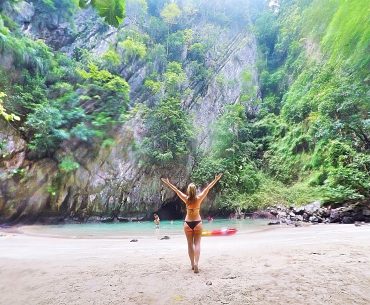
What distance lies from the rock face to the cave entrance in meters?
0.08

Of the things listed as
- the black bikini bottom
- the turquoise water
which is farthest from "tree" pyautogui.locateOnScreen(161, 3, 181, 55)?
the black bikini bottom

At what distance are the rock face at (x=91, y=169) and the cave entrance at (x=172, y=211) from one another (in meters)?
0.08

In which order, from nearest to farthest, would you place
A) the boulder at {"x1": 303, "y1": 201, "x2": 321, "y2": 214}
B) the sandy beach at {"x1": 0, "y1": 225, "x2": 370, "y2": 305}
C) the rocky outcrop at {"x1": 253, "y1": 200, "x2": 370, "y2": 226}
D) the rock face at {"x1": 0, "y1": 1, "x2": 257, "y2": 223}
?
the sandy beach at {"x1": 0, "y1": 225, "x2": 370, "y2": 305} → the rocky outcrop at {"x1": 253, "y1": 200, "x2": 370, "y2": 226} → the boulder at {"x1": 303, "y1": 201, "x2": 321, "y2": 214} → the rock face at {"x1": 0, "y1": 1, "x2": 257, "y2": 223}

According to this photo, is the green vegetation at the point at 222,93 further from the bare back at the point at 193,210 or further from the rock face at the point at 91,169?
the bare back at the point at 193,210

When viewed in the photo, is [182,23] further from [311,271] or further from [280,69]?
[311,271]

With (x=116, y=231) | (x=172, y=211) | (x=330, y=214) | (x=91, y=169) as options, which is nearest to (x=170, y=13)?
(x=91, y=169)

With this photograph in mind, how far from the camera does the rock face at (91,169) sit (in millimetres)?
15750

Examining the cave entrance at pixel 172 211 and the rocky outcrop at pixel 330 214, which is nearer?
the rocky outcrop at pixel 330 214

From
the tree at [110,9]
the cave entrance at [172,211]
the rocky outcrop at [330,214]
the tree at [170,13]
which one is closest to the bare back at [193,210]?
the tree at [110,9]

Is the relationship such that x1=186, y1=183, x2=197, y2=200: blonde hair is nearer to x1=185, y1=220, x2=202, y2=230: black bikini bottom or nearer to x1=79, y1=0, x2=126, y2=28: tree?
x1=185, y1=220, x2=202, y2=230: black bikini bottom

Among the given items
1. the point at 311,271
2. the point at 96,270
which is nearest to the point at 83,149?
the point at 96,270

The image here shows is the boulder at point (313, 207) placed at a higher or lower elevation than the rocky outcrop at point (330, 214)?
higher

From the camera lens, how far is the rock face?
1575 centimetres

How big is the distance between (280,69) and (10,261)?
Answer: 93.3ft
